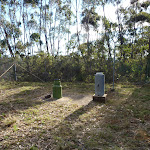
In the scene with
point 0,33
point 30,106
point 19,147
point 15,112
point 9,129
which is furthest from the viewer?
point 0,33

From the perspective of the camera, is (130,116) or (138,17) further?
(138,17)

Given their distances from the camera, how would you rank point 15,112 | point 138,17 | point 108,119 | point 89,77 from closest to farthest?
1. point 108,119
2. point 15,112
3. point 89,77
4. point 138,17

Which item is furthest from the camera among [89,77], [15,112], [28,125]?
[89,77]

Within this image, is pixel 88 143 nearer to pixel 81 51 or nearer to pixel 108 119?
pixel 108 119

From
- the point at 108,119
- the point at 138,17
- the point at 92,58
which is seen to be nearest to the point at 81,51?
the point at 92,58

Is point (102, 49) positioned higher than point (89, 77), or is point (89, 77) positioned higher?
point (102, 49)

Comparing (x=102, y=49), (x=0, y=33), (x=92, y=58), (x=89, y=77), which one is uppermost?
(x=0, y=33)

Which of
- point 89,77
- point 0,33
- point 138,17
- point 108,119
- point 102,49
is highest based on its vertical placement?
point 138,17

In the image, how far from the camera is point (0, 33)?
12.6 meters

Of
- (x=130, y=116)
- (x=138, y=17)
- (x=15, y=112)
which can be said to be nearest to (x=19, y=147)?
(x=15, y=112)

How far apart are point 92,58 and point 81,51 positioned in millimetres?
990

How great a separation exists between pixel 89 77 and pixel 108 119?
20.3 feet

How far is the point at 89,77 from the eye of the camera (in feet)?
31.1

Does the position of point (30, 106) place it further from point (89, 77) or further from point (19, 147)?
point (89, 77)
